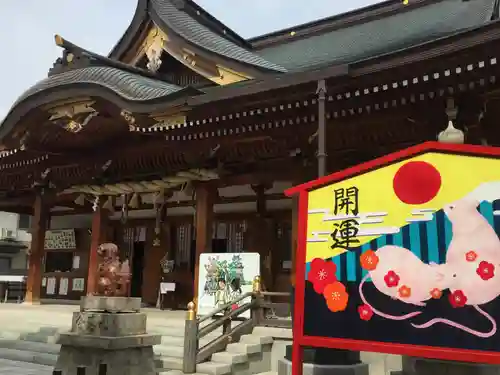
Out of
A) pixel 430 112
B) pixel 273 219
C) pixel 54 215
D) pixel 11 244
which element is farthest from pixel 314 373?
pixel 11 244

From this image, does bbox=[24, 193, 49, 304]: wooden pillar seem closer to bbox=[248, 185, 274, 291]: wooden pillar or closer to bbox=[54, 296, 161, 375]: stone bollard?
bbox=[248, 185, 274, 291]: wooden pillar

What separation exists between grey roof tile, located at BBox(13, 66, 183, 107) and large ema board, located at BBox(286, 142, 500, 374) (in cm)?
588

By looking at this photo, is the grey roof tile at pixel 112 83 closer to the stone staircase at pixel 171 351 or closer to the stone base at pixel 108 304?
the stone base at pixel 108 304

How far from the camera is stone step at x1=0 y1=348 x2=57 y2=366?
8.52m

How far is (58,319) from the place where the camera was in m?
10.6

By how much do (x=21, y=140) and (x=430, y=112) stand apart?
30.3ft

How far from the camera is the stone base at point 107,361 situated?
623 cm

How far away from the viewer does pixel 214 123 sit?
Answer: 9531 mm

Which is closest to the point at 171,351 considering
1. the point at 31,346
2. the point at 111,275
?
the point at 111,275

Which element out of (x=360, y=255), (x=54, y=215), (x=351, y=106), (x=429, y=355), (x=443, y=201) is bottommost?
(x=429, y=355)

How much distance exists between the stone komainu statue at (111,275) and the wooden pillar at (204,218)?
3.64 m

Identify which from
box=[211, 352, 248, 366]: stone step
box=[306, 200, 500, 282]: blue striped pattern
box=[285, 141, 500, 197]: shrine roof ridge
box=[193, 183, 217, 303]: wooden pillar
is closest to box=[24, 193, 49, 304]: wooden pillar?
box=[193, 183, 217, 303]: wooden pillar

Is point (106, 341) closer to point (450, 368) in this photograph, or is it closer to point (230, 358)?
point (230, 358)

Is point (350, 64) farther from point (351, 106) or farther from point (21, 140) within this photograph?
point (21, 140)
